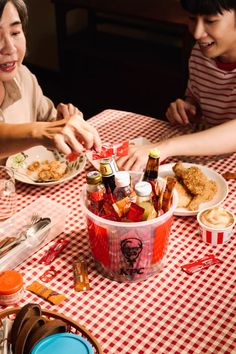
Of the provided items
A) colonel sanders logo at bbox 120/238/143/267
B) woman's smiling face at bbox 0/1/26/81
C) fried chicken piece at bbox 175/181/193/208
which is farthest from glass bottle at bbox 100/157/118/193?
woman's smiling face at bbox 0/1/26/81

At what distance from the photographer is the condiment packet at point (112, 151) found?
5.13 ft

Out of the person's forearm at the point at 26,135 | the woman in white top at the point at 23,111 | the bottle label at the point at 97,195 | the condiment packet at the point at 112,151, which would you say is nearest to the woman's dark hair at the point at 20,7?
the woman in white top at the point at 23,111

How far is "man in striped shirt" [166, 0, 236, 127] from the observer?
72.2 inches

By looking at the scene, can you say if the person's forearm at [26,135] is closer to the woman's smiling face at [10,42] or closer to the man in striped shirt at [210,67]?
the woman's smiling face at [10,42]

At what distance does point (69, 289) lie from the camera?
1.25 m

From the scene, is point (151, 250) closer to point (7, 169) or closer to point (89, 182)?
point (89, 182)

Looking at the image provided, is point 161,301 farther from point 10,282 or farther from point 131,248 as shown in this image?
point 10,282

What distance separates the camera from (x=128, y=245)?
3.87ft

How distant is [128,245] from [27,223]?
1.21 feet

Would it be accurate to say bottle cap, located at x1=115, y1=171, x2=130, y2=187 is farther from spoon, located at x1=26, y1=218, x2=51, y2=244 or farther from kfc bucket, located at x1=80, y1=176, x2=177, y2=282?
spoon, located at x1=26, y1=218, x2=51, y2=244

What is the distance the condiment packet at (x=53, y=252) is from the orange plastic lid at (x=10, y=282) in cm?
11

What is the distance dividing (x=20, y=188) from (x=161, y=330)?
733 mm

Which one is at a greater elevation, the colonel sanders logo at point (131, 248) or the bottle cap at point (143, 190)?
the bottle cap at point (143, 190)

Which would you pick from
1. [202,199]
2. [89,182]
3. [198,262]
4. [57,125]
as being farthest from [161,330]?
[57,125]
